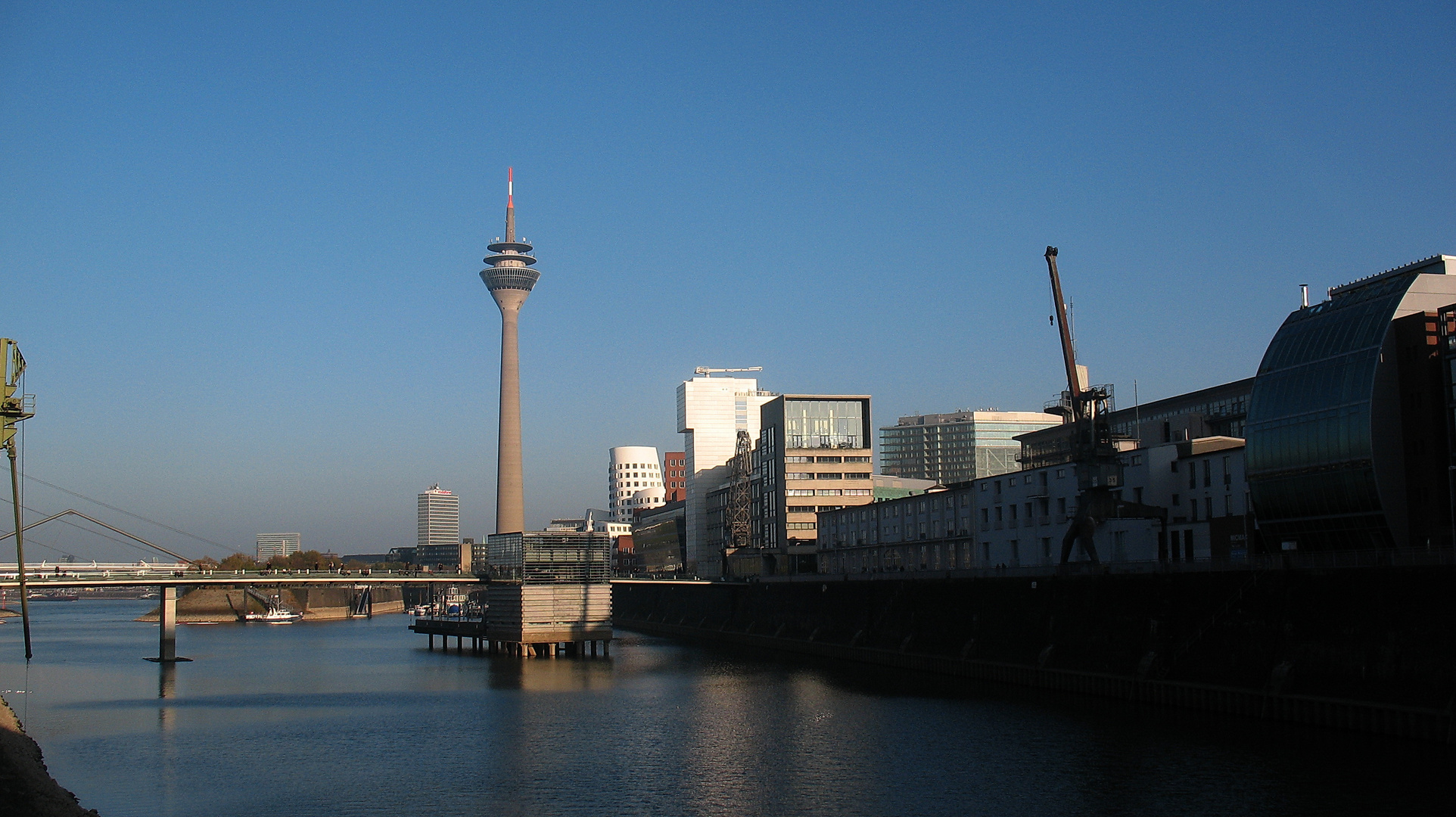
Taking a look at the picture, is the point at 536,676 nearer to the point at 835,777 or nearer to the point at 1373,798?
the point at 835,777

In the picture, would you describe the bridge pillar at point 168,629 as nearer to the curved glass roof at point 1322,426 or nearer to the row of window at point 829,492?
the row of window at point 829,492

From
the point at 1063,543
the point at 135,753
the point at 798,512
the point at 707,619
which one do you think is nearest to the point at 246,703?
the point at 135,753

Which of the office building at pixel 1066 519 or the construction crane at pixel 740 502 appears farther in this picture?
the construction crane at pixel 740 502

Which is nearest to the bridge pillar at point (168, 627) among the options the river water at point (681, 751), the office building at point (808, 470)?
the river water at point (681, 751)

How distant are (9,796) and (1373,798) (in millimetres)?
42338

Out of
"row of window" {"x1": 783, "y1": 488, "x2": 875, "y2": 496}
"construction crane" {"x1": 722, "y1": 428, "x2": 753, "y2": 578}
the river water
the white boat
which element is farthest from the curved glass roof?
the white boat

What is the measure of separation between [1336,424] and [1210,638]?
607 inches

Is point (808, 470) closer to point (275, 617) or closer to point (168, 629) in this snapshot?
point (168, 629)

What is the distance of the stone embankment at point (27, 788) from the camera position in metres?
34.0

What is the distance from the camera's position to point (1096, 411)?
87.6 m

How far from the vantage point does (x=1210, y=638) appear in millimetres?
60438

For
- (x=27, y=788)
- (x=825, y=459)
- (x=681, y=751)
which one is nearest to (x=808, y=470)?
(x=825, y=459)

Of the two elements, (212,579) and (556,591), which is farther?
(556,591)

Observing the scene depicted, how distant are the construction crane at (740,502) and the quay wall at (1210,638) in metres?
71.1
